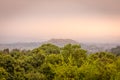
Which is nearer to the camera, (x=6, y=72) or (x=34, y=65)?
(x=6, y=72)

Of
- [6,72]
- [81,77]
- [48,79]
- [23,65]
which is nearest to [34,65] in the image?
[23,65]

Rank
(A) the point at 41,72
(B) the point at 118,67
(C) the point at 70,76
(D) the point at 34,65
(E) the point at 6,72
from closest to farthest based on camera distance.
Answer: (C) the point at 70,76, (B) the point at 118,67, (E) the point at 6,72, (A) the point at 41,72, (D) the point at 34,65

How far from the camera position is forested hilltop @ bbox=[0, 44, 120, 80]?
90.0ft

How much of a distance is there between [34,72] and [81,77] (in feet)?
59.8

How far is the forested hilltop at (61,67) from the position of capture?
27.4 metres

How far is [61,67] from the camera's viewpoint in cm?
2775

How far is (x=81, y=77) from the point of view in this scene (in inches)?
1091

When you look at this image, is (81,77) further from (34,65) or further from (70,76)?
(34,65)

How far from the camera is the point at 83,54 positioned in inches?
1785

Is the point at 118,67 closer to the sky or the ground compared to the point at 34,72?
closer to the sky

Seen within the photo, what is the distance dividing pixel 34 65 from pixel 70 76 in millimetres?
24044

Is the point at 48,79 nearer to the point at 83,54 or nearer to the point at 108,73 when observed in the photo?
the point at 83,54

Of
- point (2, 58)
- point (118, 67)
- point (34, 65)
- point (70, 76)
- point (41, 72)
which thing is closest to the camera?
point (70, 76)

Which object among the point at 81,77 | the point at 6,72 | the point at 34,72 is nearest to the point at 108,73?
the point at 81,77
